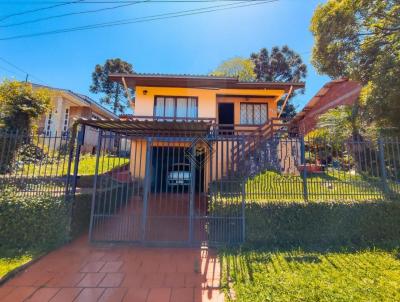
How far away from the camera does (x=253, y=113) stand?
13203 mm

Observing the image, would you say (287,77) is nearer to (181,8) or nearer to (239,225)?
(181,8)

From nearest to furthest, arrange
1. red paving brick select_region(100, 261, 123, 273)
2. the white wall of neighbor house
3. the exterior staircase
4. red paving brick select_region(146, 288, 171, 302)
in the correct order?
red paving brick select_region(146, 288, 171, 302) → red paving brick select_region(100, 261, 123, 273) → the exterior staircase → the white wall of neighbor house

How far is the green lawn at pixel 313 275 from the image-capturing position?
335 centimetres

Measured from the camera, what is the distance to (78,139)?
5914mm

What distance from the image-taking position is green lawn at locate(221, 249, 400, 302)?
3.35 metres

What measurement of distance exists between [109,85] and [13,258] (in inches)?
1247

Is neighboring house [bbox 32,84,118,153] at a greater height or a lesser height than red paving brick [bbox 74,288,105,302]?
greater

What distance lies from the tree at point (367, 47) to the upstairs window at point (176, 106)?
20.9 feet

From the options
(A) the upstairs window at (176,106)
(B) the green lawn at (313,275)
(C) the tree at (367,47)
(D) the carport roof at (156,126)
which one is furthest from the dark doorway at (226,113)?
(B) the green lawn at (313,275)

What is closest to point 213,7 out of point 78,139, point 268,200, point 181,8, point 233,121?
point 181,8

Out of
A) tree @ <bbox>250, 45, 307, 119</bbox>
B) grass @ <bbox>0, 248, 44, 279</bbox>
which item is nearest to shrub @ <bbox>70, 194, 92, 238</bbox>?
grass @ <bbox>0, 248, 44, 279</bbox>

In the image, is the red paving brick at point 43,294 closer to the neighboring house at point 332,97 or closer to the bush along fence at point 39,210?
the bush along fence at point 39,210

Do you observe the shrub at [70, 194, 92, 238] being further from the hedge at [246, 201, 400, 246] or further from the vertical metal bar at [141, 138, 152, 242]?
the hedge at [246, 201, 400, 246]

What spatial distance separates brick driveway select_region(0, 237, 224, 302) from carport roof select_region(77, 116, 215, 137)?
9.76ft
